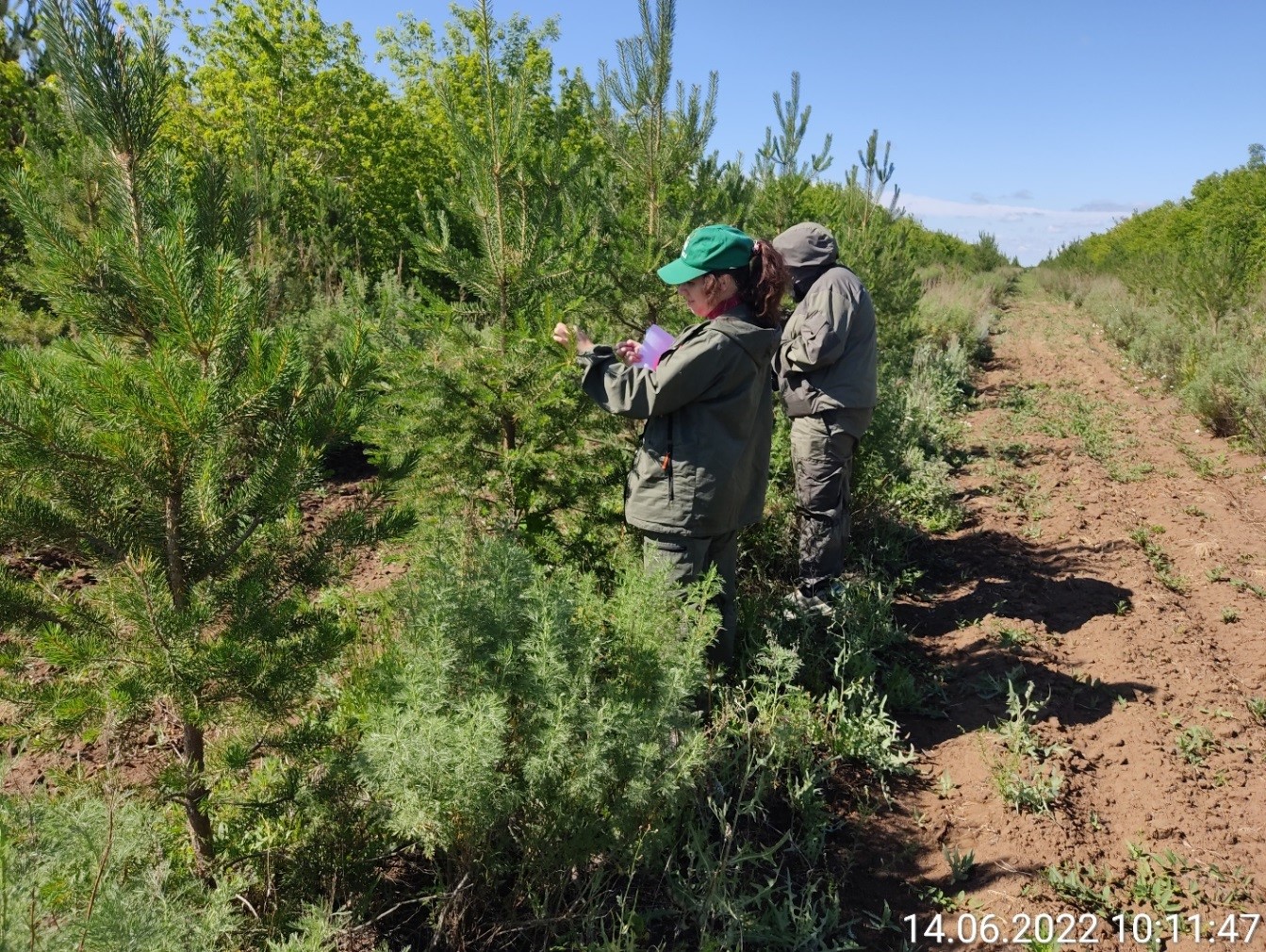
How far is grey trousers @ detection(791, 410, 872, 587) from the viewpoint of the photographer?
4.20 metres

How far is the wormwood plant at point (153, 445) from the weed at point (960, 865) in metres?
2.24

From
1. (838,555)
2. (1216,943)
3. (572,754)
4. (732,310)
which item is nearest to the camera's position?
(572,754)

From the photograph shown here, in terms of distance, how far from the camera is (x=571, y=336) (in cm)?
300

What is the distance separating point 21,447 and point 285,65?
40.3 ft

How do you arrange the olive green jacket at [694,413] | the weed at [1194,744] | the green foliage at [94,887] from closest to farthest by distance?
the green foliage at [94,887]
the olive green jacket at [694,413]
the weed at [1194,744]

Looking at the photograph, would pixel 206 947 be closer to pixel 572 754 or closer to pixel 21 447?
pixel 572 754

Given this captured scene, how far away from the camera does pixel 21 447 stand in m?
1.58

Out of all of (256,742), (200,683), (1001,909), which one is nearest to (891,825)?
(1001,909)

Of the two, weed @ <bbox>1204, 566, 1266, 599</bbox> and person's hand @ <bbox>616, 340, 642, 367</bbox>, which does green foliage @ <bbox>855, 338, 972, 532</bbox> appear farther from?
person's hand @ <bbox>616, 340, 642, 367</bbox>

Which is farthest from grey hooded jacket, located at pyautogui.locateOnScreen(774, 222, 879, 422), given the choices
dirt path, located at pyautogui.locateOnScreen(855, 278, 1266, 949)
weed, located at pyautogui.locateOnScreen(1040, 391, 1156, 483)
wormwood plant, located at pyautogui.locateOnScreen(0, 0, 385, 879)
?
weed, located at pyautogui.locateOnScreen(1040, 391, 1156, 483)

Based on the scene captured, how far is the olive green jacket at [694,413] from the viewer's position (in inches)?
110

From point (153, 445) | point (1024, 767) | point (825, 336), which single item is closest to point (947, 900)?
point (1024, 767)

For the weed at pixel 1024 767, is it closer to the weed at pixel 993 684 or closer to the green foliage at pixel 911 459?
the weed at pixel 993 684

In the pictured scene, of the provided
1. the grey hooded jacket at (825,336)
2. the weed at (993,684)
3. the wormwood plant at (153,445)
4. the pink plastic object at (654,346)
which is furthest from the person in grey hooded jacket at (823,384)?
the wormwood plant at (153,445)
